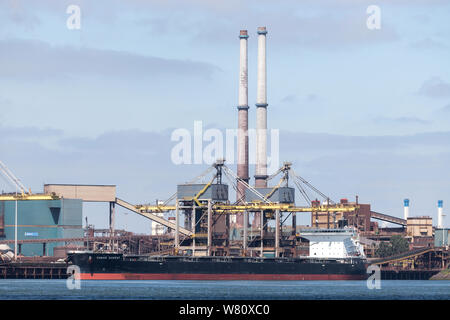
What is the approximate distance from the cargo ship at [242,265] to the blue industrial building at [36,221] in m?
49.7

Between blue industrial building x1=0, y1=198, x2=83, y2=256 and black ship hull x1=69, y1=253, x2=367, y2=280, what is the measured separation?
5002cm

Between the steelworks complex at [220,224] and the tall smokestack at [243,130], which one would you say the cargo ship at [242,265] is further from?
the tall smokestack at [243,130]

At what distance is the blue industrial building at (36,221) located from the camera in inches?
6993

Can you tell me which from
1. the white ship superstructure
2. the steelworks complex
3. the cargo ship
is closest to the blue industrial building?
the steelworks complex

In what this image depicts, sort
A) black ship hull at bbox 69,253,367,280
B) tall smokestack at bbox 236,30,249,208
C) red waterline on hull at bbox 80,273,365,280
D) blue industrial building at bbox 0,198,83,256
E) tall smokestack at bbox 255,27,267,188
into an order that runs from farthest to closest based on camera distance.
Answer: tall smokestack at bbox 255,27,267,188 < tall smokestack at bbox 236,30,249,208 < blue industrial building at bbox 0,198,83,256 < black ship hull at bbox 69,253,367,280 < red waterline on hull at bbox 80,273,365,280

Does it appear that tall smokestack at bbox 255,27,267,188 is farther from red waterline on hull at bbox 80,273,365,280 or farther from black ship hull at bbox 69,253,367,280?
red waterline on hull at bbox 80,273,365,280

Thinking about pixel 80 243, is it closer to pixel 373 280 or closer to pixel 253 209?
pixel 253 209

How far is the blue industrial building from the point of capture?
583ft

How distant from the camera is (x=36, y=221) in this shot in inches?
7008

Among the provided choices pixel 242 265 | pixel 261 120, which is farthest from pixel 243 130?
pixel 242 265

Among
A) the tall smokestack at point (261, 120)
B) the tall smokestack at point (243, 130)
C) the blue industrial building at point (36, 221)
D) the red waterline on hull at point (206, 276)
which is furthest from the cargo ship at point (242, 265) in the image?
the blue industrial building at point (36, 221)

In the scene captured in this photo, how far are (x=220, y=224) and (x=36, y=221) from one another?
135 feet
